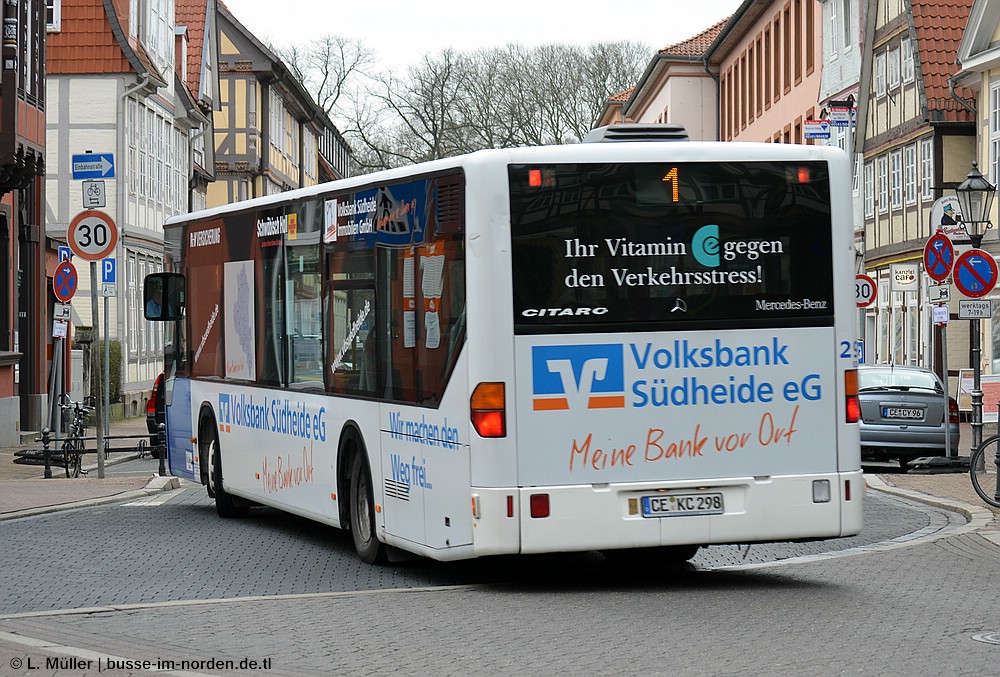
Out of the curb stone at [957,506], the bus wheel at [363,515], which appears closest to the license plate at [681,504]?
the bus wheel at [363,515]

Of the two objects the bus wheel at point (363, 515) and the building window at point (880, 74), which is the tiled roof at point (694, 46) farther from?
the bus wheel at point (363, 515)

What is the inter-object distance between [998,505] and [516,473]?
757 centimetres

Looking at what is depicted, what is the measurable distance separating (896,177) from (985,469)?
1170 inches

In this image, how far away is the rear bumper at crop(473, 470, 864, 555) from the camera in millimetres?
10656

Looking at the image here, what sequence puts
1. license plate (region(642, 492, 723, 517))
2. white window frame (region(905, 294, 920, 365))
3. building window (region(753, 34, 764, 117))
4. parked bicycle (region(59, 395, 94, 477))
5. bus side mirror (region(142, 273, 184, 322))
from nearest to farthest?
license plate (region(642, 492, 723, 517)) → bus side mirror (region(142, 273, 184, 322)) → parked bicycle (region(59, 395, 94, 477)) → white window frame (region(905, 294, 920, 365)) → building window (region(753, 34, 764, 117))

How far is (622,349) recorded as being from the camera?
1093cm

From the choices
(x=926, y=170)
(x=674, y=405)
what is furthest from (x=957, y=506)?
(x=926, y=170)

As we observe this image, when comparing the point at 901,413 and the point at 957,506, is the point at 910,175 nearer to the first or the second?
the point at 901,413

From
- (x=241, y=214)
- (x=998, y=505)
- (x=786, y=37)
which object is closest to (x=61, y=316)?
(x=241, y=214)

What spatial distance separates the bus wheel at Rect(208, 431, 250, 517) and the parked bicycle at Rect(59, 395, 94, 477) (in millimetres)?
7156

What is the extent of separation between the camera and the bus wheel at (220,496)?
55.1 ft

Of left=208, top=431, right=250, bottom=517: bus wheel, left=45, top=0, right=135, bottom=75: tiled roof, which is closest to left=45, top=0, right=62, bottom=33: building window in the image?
left=45, top=0, right=135, bottom=75: tiled roof

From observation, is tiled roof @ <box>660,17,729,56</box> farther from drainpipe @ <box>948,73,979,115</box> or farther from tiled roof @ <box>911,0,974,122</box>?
drainpipe @ <box>948,73,979,115</box>

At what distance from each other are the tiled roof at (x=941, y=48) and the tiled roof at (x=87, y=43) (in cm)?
1912
